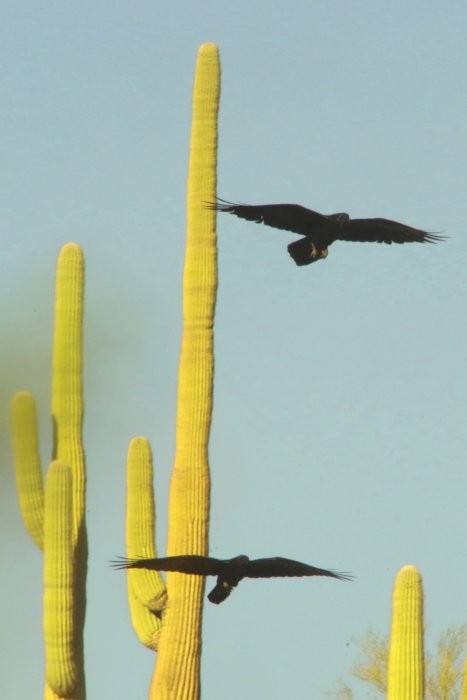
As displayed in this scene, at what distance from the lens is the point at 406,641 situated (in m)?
9.25

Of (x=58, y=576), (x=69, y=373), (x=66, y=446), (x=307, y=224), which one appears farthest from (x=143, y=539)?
(x=307, y=224)

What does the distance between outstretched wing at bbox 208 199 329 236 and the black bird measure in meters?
1.77

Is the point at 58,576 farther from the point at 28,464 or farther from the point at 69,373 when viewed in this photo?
the point at 69,373

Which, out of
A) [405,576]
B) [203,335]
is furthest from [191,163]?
[405,576]

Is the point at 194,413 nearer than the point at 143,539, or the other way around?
the point at 143,539

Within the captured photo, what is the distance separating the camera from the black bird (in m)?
10.1

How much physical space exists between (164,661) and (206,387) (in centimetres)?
161

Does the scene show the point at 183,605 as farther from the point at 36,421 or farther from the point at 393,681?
the point at 393,681

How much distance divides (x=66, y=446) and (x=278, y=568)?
1787 millimetres

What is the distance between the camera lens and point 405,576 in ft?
30.8

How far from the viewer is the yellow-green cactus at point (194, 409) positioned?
36.5 feet

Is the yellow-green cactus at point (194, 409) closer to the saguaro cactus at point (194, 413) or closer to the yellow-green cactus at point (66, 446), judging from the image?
the saguaro cactus at point (194, 413)

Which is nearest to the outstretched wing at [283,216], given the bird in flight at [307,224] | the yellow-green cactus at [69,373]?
the bird in flight at [307,224]

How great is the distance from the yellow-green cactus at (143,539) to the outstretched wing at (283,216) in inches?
64.3
